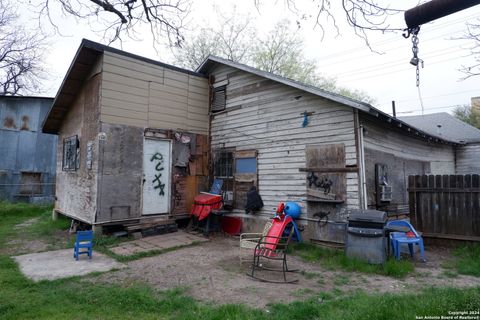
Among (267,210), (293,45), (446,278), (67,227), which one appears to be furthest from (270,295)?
(293,45)

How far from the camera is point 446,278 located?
4.77 metres

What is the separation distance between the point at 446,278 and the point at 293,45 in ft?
61.7

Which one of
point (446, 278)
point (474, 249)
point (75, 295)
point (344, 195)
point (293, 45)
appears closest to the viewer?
point (75, 295)

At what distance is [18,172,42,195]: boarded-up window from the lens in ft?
52.4

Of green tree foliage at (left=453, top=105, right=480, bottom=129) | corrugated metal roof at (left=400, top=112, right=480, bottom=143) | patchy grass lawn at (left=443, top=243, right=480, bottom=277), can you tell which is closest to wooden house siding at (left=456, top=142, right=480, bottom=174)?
corrugated metal roof at (left=400, top=112, right=480, bottom=143)

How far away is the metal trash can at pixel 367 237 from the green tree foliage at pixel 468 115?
29.1 m

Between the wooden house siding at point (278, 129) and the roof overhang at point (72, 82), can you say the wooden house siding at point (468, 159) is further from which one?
the roof overhang at point (72, 82)

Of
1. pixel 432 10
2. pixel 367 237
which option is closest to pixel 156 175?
pixel 367 237

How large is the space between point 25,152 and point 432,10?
62.5ft

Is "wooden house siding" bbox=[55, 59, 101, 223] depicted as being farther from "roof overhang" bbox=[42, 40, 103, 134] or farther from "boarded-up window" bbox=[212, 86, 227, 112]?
"boarded-up window" bbox=[212, 86, 227, 112]

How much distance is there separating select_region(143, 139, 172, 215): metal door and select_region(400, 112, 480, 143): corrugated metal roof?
1198cm

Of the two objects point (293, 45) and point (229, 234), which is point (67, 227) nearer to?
point (229, 234)

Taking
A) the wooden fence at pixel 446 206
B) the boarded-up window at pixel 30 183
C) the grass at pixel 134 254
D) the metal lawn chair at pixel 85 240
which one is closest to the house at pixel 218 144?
the wooden fence at pixel 446 206

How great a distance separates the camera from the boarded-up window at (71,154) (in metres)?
8.95
